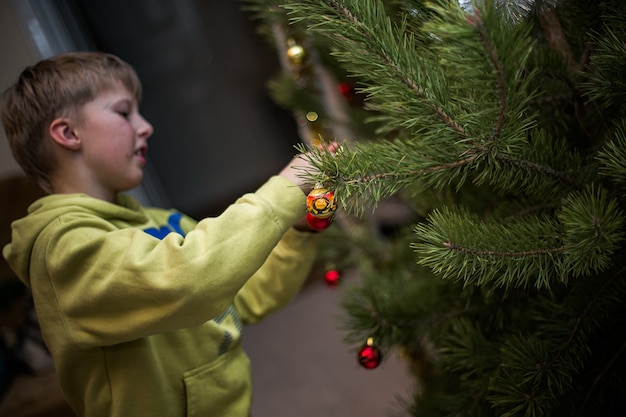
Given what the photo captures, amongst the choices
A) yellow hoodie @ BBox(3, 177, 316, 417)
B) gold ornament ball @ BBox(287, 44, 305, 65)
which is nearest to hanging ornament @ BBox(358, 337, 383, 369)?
yellow hoodie @ BBox(3, 177, 316, 417)

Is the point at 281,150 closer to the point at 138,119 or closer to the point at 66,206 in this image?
the point at 138,119

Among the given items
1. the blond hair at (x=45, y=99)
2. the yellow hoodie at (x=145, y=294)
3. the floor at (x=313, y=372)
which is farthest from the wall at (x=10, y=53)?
the floor at (x=313, y=372)

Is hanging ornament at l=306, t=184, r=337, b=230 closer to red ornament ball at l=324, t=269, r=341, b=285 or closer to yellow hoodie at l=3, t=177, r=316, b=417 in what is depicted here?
yellow hoodie at l=3, t=177, r=316, b=417

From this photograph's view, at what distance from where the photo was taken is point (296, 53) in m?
0.96

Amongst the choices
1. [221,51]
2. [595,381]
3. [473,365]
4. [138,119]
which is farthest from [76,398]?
[221,51]

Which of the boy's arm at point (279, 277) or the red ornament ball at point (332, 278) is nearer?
the boy's arm at point (279, 277)

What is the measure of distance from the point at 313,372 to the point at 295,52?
916mm

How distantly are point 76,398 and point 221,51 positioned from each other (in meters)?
1.50

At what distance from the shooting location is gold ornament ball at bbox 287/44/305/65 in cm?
95

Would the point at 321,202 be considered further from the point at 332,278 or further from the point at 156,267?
the point at 332,278

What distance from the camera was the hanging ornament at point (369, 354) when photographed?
63 centimetres

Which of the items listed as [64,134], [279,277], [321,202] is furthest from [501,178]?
[64,134]

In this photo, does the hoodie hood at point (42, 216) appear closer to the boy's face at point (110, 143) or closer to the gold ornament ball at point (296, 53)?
the boy's face at point (110, 143)

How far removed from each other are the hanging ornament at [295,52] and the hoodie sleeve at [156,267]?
0.46 metres
